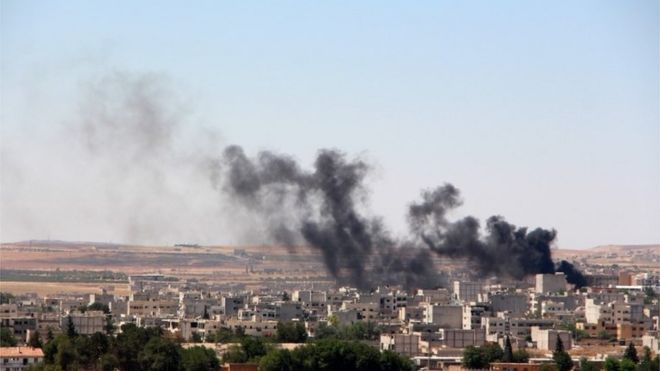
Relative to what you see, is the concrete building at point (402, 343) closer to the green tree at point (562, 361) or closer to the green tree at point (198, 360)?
the green tree at point (562, 361)

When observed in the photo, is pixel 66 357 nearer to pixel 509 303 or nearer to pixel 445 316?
pixel 445 316

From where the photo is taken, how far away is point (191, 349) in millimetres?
59625

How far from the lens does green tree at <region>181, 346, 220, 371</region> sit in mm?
56500

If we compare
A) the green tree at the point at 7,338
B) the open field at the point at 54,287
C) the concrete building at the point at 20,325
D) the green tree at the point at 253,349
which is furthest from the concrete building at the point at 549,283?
the green tree at the point at 253,349

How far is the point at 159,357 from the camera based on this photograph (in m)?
56.8

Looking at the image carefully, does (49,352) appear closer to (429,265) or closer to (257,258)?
(429,265)

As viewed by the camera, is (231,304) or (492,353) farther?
(231,304)

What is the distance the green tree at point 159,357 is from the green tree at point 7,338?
8790mm

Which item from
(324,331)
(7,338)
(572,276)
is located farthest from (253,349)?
(572,276)

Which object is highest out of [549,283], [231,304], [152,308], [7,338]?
[549,283]

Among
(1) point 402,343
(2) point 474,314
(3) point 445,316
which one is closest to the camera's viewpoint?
(1) point 402,343

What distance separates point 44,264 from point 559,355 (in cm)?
11834

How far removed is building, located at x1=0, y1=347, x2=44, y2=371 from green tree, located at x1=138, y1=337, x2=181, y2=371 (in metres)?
2.98

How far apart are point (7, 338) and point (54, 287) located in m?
73.0
